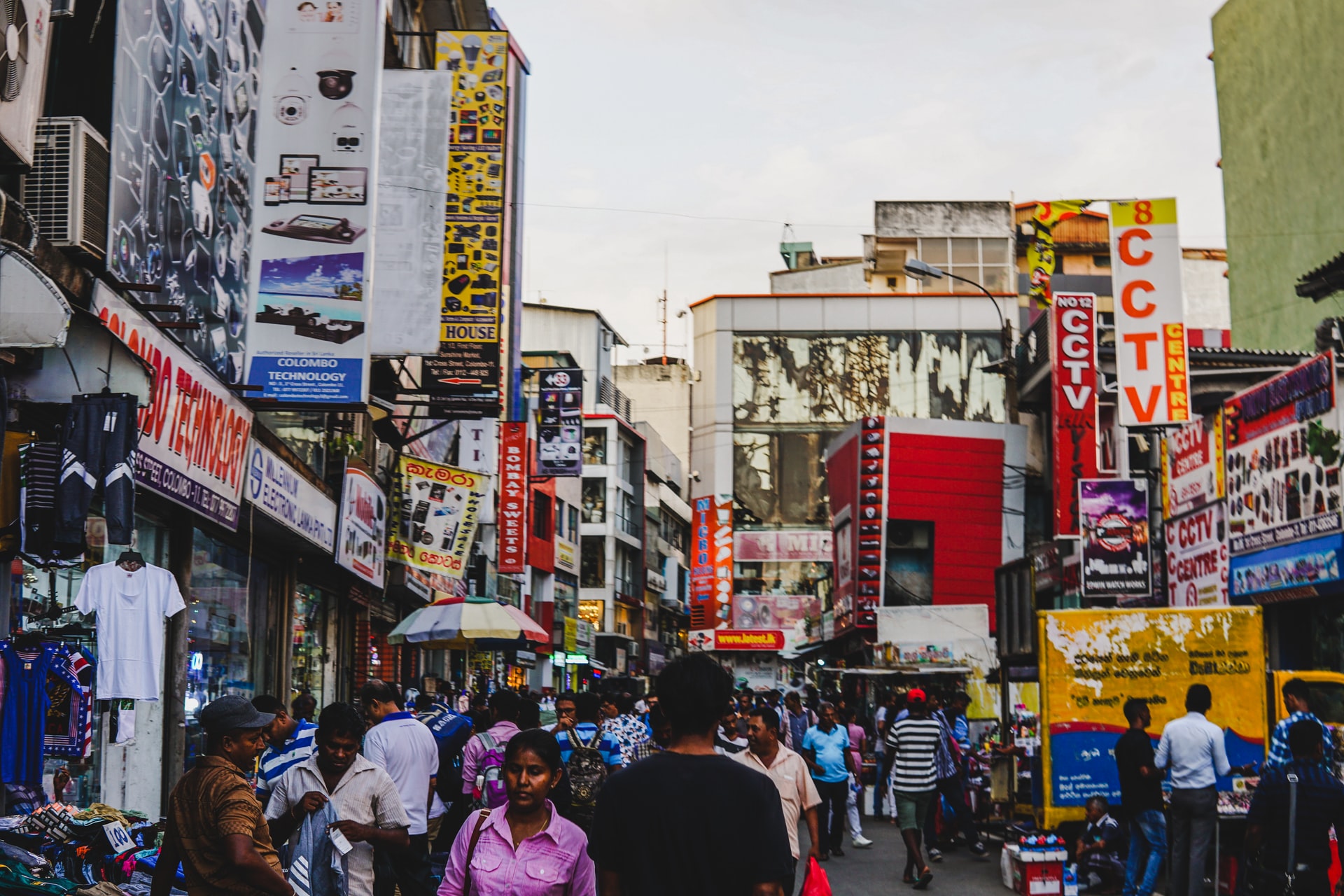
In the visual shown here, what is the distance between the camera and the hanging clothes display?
30.7 ft

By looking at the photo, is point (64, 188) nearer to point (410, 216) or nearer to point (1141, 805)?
point (410, 216)

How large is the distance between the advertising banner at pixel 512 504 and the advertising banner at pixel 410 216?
19.0 meters

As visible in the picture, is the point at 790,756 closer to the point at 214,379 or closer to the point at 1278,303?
the point at 214,379

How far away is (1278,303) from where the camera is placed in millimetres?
33469

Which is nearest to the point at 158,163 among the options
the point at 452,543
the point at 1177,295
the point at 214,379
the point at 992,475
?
the point at 214,379

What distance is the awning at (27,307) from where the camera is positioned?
8.92 m

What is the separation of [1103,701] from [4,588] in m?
10.4

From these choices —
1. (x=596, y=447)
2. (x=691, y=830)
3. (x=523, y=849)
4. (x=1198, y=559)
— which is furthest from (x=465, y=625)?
(x=596, y=447)

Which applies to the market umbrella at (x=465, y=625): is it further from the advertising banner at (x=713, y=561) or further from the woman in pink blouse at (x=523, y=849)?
the advertising banner at (x=713, y=561)

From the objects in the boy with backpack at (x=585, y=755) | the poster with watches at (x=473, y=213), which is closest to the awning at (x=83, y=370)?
the boy with backpack at (x=585, y=755)

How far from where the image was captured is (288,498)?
17.2m

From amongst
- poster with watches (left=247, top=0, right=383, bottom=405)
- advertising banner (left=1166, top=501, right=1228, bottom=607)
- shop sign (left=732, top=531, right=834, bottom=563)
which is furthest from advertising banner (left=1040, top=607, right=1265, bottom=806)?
shop sign (left=732, top=531, right=834, bottom=563)

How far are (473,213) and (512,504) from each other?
1718cm

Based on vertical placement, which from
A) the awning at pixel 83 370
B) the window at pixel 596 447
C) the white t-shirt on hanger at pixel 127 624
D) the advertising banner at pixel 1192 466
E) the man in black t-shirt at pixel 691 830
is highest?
the window at pixel 596 447
